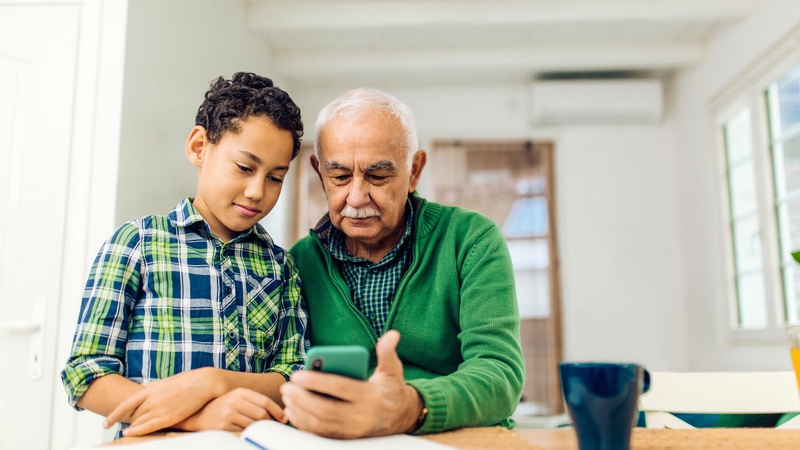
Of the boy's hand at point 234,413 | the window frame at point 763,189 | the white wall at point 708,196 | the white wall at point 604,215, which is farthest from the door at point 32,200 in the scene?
the white wall at point 708,196

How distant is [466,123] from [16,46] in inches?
140

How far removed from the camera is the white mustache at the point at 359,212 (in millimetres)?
1374

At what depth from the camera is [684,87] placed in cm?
482

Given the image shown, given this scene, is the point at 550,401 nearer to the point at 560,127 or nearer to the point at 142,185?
the point at 560,127

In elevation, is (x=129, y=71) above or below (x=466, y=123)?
below

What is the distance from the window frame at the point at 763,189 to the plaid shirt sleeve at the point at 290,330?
3.19 metres

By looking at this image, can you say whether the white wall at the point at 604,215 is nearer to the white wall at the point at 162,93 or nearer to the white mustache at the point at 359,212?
the white wall at the point at 162,93

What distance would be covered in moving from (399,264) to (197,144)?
50 cm

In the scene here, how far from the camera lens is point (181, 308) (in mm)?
1095

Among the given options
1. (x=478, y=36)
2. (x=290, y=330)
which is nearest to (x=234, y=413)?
(x=290, y=330)

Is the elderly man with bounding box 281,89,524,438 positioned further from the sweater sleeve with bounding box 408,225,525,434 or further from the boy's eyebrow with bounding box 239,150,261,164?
the boy's eyebrow with bounding box 239,150,261,164

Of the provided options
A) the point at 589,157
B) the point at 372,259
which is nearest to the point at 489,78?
the point at 589,157

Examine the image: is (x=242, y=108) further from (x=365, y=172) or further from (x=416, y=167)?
(x=416, y=167)

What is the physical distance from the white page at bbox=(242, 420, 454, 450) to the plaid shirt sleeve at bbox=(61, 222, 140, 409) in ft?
1.26
